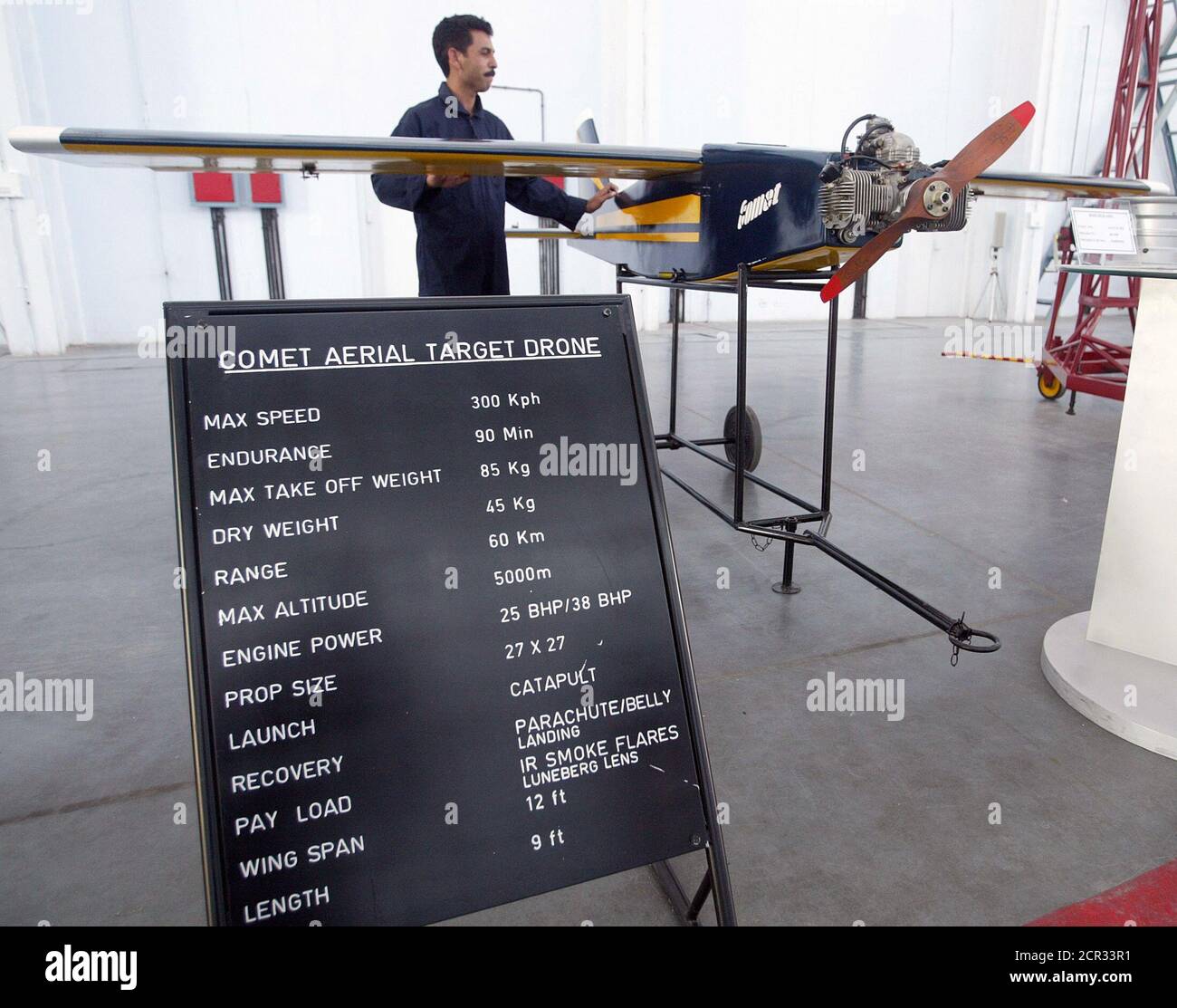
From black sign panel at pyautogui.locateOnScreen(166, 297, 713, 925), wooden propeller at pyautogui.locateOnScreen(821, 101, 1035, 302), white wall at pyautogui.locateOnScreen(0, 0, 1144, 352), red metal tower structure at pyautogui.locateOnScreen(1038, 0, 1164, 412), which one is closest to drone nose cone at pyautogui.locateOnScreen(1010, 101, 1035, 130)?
wooden propeller at pyautogui.locateOnScreen(821, 101, 1035, 302)

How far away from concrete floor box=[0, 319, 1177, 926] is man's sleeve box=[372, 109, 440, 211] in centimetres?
182

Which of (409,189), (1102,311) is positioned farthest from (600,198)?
(1102,311)

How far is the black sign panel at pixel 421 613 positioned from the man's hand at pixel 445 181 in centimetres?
198

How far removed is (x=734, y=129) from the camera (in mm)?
10938

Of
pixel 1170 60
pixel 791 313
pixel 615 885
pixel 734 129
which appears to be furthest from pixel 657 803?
pixel 1170 60

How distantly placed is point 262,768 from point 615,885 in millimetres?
879

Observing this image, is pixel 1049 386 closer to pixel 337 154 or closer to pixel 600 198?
pixel 600 198

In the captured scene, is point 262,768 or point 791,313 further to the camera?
point 791,313

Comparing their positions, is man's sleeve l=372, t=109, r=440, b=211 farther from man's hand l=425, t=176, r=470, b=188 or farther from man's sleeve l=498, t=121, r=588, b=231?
man's sleeve l=498, t=121, r=588, b=231

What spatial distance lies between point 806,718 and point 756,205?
5.56 feet

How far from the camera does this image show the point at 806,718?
221cm

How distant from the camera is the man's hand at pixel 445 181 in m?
3.05

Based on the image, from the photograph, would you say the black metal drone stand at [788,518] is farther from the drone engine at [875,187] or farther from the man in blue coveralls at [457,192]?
the man in blue coveralls at [457,192]
